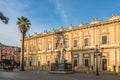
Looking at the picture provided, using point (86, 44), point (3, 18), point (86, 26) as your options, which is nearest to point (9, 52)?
point (86, 44)

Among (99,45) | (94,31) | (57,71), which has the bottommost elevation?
(57,71)

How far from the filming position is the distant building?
102 meters

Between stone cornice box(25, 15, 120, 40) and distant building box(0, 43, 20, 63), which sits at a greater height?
stone cornice box(25, 15, 120, 40)

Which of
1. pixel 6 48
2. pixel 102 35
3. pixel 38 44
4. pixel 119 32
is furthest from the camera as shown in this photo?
pixel 6 48

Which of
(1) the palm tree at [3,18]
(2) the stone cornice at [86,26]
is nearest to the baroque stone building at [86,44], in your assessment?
(2) the stone cornice at [86,26]

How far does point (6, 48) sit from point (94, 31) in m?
66.8

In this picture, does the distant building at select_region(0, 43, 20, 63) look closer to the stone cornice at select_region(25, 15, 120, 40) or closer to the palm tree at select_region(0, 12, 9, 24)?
the stone cornice at select_region(25, 15, 120, 40)

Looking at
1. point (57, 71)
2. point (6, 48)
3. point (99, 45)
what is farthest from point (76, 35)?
point (6, 48)

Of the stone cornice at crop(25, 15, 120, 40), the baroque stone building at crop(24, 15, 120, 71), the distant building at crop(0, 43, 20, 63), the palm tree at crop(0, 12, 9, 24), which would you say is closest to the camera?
the palm tree at crop(0, 12, 9, 24)

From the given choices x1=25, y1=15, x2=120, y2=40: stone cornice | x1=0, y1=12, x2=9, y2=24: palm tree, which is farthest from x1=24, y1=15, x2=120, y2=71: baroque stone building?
x1=0, y1=12, x2=9, y2=24: palm tree

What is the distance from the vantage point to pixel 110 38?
4297 centimetres

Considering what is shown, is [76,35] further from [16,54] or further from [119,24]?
[16,54]

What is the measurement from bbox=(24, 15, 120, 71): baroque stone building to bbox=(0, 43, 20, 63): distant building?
43.0 metres

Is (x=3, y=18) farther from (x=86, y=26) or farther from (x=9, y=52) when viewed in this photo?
(x=9, y=52)
